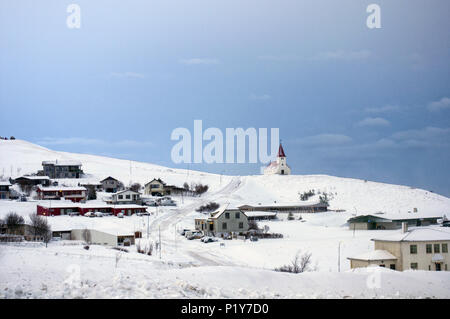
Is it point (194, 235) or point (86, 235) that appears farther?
point (194, 235)

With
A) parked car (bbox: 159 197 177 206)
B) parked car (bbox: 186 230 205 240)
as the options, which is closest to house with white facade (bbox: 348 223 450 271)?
parked car (bbox: 186 230 205 240)

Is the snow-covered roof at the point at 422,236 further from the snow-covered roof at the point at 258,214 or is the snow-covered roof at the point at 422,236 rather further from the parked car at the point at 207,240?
the snow-covered roof at the point at 258,214

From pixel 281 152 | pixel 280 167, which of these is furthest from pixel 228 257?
pixel 280 167

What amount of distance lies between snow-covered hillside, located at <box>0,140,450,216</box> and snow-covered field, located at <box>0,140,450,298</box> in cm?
18

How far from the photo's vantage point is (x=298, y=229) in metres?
46.4

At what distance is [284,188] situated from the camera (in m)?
83.1

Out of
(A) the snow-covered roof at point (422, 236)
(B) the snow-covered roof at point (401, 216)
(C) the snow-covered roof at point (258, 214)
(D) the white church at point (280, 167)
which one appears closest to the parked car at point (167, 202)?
(C) the snow-covered roof at point (258, 214)

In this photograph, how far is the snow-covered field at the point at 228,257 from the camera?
13.0 meters

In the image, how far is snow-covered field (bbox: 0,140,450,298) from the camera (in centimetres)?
1300

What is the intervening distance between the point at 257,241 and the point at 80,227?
12951 millimetres

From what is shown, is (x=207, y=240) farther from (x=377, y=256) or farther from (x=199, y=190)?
(x=199, y=190)

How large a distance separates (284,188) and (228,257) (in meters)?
51.6

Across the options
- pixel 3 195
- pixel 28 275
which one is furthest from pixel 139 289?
pixel 3 195
